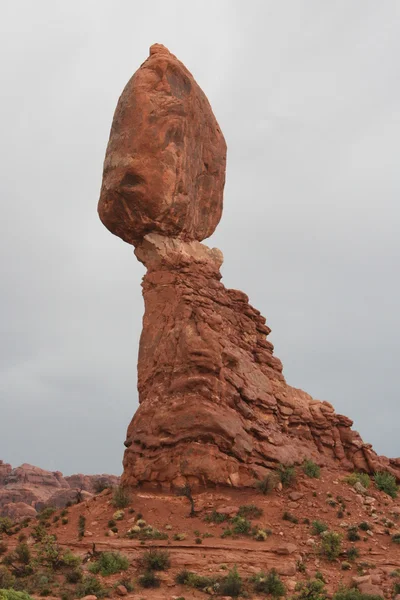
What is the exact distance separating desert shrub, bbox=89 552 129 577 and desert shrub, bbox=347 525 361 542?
7303 millimetres

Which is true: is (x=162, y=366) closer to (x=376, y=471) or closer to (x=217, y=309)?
(x=217, y=309)

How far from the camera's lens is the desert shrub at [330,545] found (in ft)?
64.8

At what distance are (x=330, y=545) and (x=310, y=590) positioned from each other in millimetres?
2847

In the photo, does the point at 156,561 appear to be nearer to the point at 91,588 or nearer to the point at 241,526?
the point at 91,588

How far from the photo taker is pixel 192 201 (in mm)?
28203

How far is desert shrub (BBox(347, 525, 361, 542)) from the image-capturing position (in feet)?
68.1

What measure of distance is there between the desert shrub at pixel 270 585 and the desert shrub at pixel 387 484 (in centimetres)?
966

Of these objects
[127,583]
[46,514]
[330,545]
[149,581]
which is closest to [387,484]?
[330,545]

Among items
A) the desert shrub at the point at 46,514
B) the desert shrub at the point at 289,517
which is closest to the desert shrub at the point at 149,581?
the desert shrub at the point at 289,517

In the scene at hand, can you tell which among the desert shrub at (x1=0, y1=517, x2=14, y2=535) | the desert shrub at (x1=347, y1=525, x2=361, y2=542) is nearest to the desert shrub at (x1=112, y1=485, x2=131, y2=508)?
the desert shrub at (x1=0, y1=517, x2=14, y2=535)

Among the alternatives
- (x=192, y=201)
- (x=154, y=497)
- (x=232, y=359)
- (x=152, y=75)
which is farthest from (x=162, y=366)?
(x=152, y=75)

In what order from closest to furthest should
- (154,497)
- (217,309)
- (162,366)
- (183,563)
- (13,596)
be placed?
1. (13,596)
2. (183,563)
3. (154,497)
4. (162,366)
5. (217,309)

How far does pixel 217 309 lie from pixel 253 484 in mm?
7371

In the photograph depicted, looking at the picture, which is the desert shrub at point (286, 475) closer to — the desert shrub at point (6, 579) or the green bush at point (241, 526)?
the green bush at point (241, 526)
